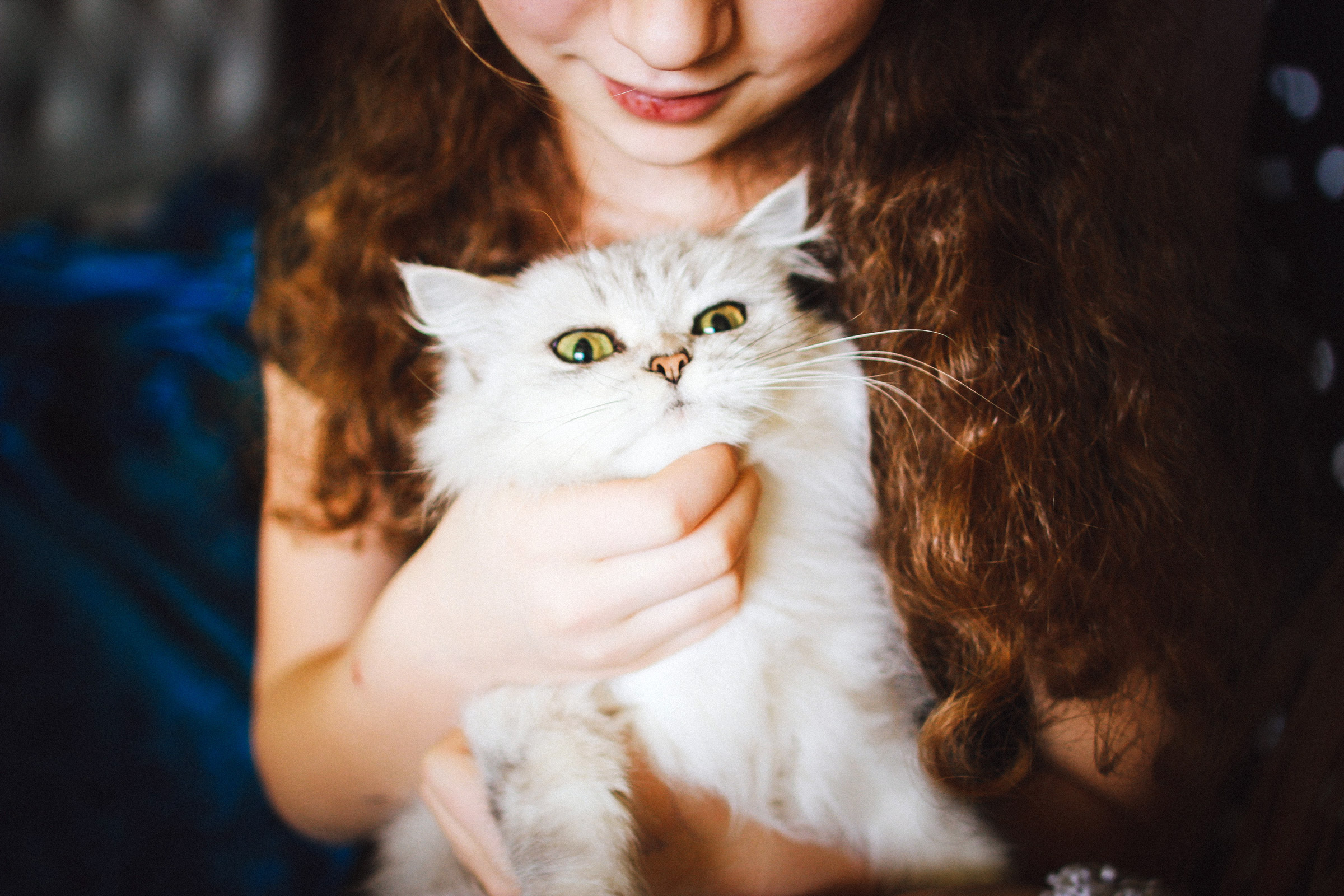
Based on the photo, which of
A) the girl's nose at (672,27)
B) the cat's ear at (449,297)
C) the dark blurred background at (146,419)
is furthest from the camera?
the dark blurred background at (146,419)

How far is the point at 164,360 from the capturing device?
1.60 m

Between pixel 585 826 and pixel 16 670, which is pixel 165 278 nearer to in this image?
pixel 16 670

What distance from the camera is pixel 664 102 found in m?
0.77

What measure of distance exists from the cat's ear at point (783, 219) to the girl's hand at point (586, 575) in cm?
30

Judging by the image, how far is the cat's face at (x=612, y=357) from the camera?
72 cm

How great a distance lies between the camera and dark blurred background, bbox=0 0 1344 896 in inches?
40.4

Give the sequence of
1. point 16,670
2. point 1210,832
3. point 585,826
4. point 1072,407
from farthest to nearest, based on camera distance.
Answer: point 16,670
point 1210,832
point 1072,407
point 585,826

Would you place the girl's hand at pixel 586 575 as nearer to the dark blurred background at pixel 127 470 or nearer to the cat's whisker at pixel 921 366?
the cat's whisker at pixel 921 366

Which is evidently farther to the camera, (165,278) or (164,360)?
(165,278)

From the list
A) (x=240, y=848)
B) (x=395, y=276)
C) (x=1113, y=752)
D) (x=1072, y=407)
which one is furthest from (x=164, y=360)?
(x=1113, y=752)

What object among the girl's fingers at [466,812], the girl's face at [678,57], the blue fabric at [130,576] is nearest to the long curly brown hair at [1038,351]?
the girl's face at [678,57]

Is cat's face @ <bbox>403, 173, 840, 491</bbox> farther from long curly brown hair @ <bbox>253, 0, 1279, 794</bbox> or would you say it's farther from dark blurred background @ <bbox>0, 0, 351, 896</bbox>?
dark blurred background @ <bbox>0, 0, 351, 896</bbox>

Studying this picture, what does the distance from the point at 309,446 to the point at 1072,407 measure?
1.08 meters

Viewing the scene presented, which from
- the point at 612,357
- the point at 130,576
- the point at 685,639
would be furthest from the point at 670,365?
the point at 130,576
